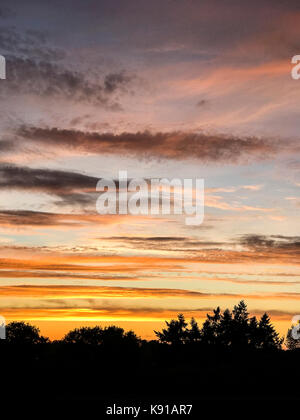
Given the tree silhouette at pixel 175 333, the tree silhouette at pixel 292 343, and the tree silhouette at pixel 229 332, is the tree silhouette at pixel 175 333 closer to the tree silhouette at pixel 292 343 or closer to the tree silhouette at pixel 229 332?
the tree silhouette at pixel 229 332

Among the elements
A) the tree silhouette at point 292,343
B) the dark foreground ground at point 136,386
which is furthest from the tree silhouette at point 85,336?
the tree silhouette at point 292,343

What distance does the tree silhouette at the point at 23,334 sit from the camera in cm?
11969

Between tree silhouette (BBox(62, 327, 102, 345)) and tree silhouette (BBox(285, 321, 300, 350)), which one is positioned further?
tree silhouette (BBox(285, 321, 300, 350))

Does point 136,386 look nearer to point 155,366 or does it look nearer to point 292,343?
point 155,366

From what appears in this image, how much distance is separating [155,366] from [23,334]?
4478 centimetres

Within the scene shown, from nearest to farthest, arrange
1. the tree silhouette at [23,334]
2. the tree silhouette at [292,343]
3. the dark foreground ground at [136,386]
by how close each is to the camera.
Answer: the dark foreground ground at [136,386] → the tree silhouette at [23,334] → the tree silhouette at [292,343]

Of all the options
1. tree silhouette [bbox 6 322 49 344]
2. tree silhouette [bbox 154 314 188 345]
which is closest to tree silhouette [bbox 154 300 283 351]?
tree silhouette [bbox 154 314 188 345]

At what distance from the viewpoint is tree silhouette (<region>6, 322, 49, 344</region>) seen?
120 metres

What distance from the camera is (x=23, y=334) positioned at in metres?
122

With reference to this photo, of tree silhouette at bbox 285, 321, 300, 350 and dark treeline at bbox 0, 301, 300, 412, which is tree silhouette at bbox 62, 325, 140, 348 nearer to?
dark treeline at bbox 0, 301, 300, 412

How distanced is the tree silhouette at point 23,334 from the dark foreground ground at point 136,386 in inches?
1123
